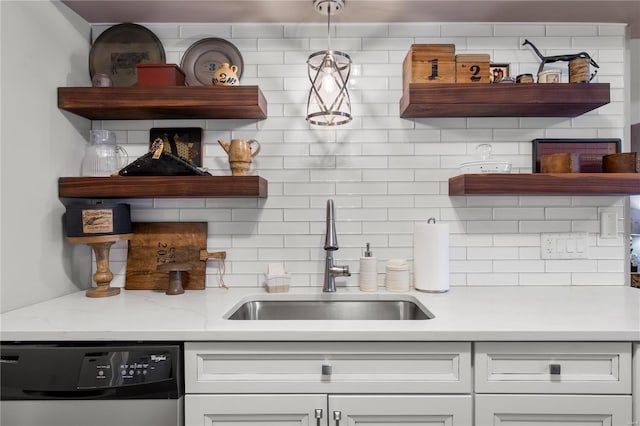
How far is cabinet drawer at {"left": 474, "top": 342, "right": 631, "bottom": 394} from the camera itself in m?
1.18

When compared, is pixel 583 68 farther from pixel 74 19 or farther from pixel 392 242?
pixel 74 19

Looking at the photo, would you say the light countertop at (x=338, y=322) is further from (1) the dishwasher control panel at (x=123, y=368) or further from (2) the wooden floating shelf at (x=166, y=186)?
(2) the wooden floating shelf at (x=166, y=186)

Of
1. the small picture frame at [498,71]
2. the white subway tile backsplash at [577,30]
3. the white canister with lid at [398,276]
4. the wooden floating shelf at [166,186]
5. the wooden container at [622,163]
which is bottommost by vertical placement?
the white canister with lid at [398,276]

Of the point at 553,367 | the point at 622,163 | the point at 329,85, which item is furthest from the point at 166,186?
the point at 622,163

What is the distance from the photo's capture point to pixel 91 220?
1.61m

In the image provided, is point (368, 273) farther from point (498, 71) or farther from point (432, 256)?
point (498, 71)

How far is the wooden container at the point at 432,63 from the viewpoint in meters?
1.66

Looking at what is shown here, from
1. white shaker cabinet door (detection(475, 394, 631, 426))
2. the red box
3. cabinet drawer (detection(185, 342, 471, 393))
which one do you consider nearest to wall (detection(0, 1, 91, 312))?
the red box

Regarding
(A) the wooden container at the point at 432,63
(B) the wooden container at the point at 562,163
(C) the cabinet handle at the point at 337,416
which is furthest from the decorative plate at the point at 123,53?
(B) the wooden container at the point at 562,163

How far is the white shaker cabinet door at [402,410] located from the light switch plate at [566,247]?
102cm

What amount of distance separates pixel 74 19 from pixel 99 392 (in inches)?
65.1

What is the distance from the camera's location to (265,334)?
3.87 ft

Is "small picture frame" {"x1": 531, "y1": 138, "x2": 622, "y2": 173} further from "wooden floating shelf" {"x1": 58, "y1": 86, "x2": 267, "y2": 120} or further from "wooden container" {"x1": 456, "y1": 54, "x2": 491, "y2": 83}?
"wooden floating shelf" {"x1": 58, "y1": 86, "x2": 267, "y2": 120}

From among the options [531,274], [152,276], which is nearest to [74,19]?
[152,276]
